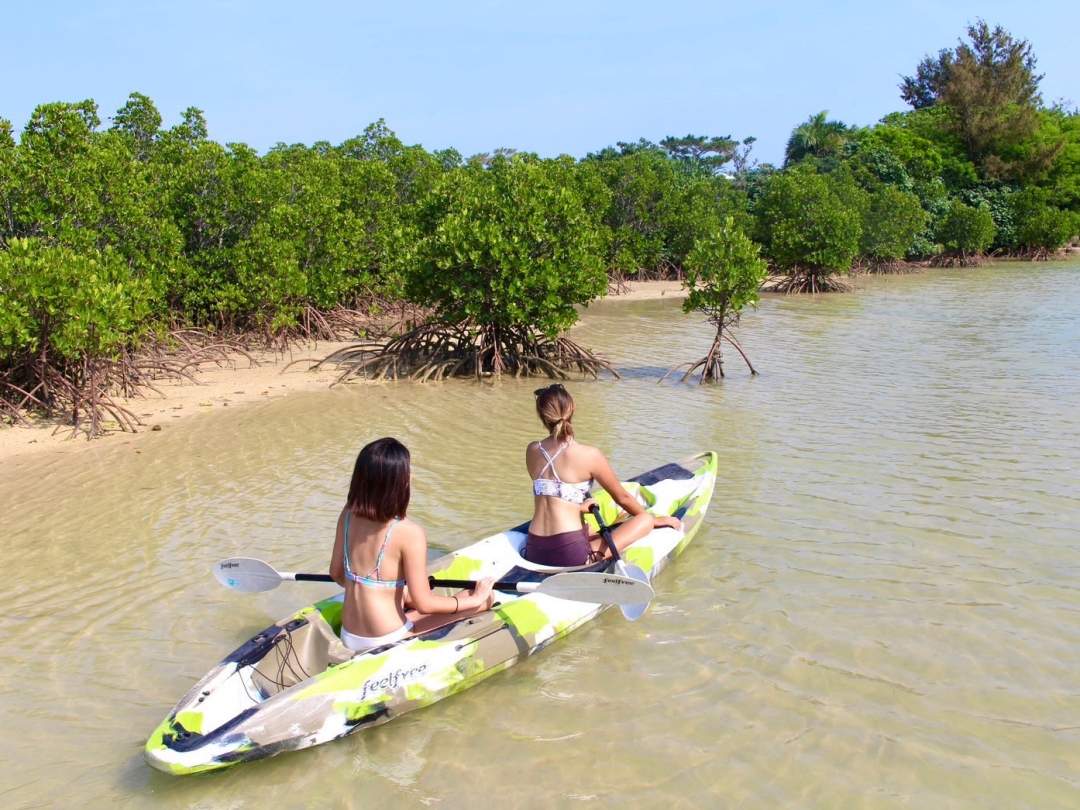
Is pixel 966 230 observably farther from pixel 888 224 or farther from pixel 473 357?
pixel 473 357

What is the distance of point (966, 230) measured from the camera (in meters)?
41.9

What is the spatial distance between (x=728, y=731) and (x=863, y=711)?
76 cm

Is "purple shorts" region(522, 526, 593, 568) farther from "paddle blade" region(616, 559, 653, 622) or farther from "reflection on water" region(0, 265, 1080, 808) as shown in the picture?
"reflection on water" region(0, 265, 1080, 808)

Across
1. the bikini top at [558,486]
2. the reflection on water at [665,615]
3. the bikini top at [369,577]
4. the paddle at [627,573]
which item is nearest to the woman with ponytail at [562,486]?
the bikini top at [558,486]

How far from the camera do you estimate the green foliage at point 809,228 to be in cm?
2927

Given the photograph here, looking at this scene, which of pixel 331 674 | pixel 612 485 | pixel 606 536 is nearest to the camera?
pixel 331 674

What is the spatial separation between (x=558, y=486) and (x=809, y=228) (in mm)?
26021

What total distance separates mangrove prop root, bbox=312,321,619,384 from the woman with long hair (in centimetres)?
947

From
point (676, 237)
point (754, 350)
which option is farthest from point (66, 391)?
point (676, 237)

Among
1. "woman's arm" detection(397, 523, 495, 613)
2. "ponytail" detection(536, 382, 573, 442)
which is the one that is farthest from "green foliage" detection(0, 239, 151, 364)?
"woman's arm" detection(397, 523, 495, 613)

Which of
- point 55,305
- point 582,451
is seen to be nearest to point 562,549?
point 582,451

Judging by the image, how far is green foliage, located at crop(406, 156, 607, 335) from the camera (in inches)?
540

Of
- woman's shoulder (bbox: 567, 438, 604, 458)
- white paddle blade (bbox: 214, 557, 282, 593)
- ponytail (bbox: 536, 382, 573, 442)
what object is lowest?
white paddle blade (bbox: 214, 557, 282, 593)

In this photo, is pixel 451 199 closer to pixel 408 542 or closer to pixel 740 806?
pixel 408 542
